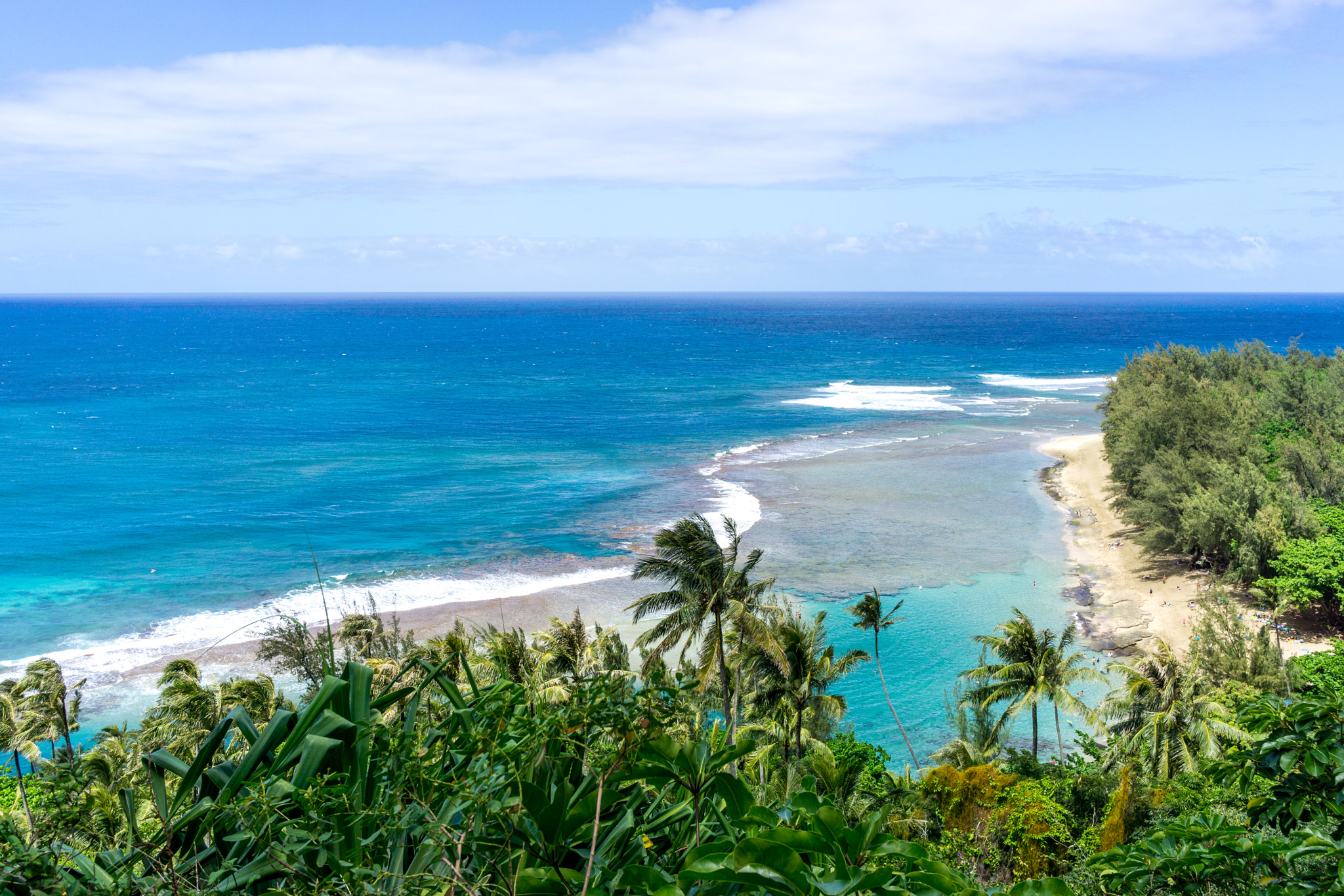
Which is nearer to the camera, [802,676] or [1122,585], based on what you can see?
[802,676]

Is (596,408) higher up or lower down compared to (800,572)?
higher up

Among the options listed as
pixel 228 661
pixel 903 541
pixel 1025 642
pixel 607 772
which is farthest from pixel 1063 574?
pixel 607 772

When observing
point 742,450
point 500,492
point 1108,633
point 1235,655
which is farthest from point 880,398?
point 1235,655

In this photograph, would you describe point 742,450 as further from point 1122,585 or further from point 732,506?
point 1122,585

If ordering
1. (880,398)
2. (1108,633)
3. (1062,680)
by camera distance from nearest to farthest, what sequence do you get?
1. (1062,680)
2. (1108,633)
3. (880,398)

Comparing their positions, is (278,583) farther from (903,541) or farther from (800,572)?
(903,541)

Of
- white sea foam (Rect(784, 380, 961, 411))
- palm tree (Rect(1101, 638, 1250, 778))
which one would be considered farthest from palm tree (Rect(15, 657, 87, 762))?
white sea foam (Rect(784, 380, 961, 411))

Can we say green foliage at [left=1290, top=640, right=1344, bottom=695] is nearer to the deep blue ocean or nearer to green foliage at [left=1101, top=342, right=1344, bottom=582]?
green foliage at [left=1101, top=342, right=1344, bottom=582]
